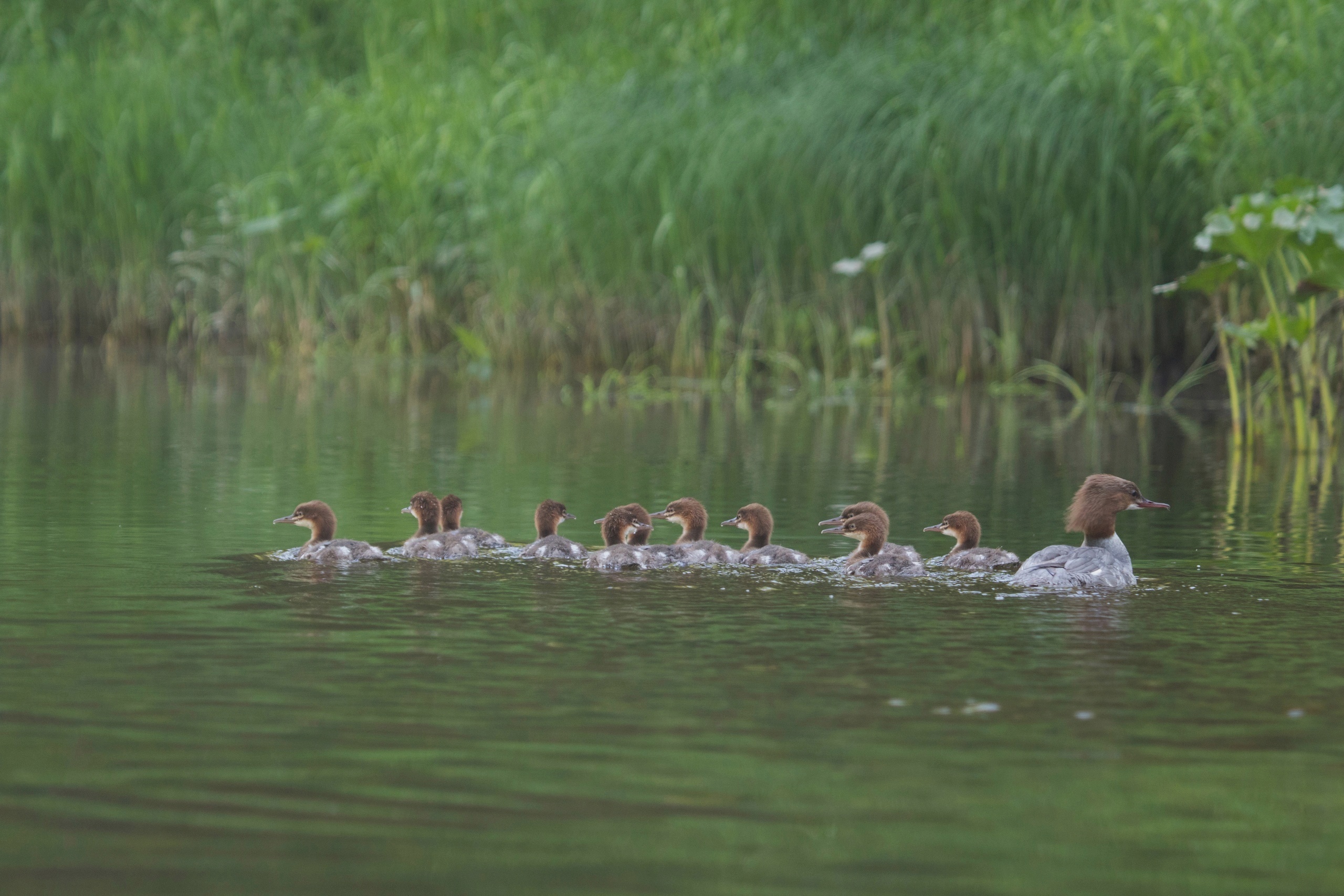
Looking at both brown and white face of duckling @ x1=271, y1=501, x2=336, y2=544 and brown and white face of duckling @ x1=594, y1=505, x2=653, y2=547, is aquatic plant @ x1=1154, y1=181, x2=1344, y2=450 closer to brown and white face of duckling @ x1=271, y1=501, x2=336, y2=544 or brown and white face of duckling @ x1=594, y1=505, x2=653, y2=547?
brown and white face of duckling @ x1=594, y1=505, x2=653, y2=547

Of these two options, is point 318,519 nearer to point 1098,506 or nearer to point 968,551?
point 968,551

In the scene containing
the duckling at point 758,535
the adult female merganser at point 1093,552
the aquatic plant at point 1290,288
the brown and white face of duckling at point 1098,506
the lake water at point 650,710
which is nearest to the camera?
the lake water at point 650,710

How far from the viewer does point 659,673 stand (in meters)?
5.27

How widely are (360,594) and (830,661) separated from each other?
1809 mm

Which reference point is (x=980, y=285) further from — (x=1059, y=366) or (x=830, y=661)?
(x=830, y=661)

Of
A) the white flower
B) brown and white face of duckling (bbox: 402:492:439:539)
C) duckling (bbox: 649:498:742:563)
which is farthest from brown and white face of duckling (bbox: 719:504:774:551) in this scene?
the white flower

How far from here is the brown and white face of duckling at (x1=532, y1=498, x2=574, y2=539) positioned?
8.08 meters

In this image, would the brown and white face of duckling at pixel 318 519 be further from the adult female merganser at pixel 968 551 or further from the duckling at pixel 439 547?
the adult female merganser at pixel 968 551

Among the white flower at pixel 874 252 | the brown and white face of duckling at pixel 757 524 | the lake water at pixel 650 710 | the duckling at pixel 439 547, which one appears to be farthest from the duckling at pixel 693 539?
the white flower at pixel 874 252

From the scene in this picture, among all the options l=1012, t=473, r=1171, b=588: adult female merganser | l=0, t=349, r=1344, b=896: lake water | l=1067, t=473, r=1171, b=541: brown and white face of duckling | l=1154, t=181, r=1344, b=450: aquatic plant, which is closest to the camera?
l=0, t=349, r=1344, b=896: lake water

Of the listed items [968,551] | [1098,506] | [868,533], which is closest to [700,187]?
[868,533]

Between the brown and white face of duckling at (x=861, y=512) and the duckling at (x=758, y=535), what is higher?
the brown and white face of duckling at (x=861, y=512)

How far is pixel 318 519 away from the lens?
25.5 ft

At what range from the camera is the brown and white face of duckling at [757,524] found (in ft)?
26.3
